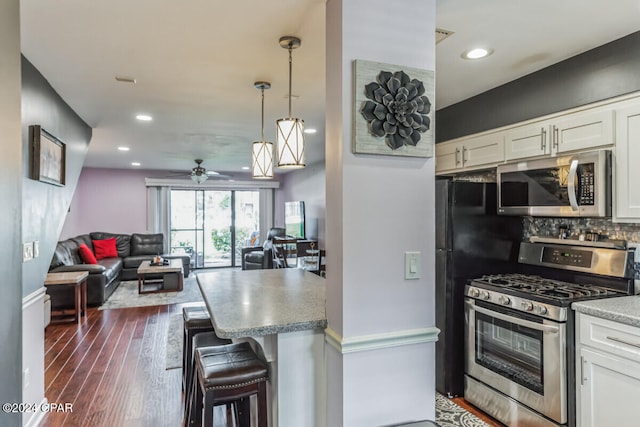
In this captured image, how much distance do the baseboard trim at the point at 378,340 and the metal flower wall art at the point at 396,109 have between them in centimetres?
84

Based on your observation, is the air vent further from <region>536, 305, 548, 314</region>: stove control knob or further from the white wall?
<region>536, 305, 548, 314</region>: stove control knob

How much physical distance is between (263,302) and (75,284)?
3890mm

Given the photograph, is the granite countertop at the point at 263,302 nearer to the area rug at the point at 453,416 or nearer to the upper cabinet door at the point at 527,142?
the area rug at the point at 453,416

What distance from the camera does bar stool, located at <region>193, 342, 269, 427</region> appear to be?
5.64ft

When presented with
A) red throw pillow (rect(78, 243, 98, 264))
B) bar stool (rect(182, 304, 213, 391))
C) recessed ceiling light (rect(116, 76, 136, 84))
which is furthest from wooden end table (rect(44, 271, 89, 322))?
recessed ceiling light (rect(116, 76, 136, 84))

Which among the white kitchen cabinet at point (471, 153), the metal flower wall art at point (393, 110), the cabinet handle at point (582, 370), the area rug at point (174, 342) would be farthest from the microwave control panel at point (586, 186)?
the area rug at point (174, 342)

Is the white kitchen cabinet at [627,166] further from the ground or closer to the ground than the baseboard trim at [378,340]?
further from the ground

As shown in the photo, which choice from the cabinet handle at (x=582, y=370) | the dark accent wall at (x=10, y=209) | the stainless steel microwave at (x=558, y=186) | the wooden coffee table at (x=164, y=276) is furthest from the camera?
the wooden coffee table at (x=164, y=276)

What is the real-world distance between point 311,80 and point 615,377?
8.73ft

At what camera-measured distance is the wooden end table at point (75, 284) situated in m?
4.70

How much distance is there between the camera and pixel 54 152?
2977 millimetres

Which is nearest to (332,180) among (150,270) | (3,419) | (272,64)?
(272,64)

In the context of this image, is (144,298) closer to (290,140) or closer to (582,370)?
(290,140)

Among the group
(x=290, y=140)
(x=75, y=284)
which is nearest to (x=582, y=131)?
(x=290, y=140)
